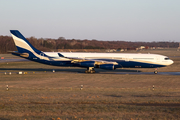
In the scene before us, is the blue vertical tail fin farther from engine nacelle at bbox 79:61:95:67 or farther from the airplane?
engine nacelle at bbox 79:61:95:67

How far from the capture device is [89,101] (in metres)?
20.8

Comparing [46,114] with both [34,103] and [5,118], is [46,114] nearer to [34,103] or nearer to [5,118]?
[5,118]

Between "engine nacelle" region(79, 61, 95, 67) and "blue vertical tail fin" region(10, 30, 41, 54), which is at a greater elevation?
"blue vertical tail fin" region(10, 30, 41, 54)

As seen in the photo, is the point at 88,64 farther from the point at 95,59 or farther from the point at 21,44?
the point at 21,44

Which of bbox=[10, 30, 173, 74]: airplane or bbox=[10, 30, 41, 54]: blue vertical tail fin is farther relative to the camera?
bbox=[10, 30, 41, 54]: blue vertical tail fin

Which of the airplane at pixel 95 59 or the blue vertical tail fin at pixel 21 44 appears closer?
the airplane at pixel 95 59

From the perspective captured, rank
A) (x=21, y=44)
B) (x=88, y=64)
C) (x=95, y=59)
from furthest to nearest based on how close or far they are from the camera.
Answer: (x=21, y=44) → (x=95, y=59) → (x=88, y=64)

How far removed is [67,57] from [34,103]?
1219 inches

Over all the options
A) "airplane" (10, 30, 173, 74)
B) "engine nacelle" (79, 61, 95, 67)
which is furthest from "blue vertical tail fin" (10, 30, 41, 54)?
"engine nacelle" (79, 61, 95, 67)

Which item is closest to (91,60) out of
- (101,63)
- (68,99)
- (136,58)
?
(101,63)

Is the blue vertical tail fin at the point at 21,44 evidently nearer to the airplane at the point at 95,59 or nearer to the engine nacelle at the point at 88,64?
the airplane at the point at 95,59

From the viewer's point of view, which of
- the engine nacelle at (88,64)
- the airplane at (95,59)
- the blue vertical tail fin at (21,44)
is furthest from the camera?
the blue vertical tail fin at (21,44)

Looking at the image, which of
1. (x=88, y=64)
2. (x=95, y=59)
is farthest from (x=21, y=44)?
(x=95, y=59)

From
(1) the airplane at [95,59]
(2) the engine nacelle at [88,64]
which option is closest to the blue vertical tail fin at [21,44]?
(1) the airplane at [95,59]
